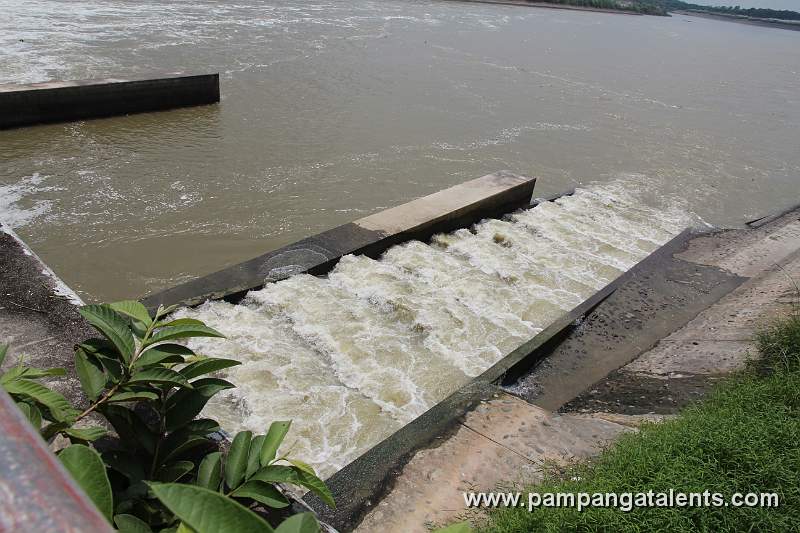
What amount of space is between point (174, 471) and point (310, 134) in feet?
30.4

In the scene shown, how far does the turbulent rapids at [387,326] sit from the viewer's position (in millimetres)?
3992

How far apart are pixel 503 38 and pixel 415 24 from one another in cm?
407

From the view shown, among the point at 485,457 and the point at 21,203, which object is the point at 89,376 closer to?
the point at 485,457

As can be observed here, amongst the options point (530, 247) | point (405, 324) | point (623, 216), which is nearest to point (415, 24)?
point (623, 216)

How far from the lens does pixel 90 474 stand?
104 cm

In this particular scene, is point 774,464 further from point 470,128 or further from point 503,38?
point 503,38

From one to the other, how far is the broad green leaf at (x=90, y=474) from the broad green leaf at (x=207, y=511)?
259mm

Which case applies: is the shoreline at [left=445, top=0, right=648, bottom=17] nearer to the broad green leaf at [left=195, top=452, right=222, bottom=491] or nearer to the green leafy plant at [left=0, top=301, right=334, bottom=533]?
the green leafy plant at [left=0, top=301, right=334, bottom=533]

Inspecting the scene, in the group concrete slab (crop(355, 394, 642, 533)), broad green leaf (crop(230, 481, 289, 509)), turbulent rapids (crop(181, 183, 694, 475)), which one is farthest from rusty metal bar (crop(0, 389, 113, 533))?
turbulent rapids (crop(181, 183, 694, 475))

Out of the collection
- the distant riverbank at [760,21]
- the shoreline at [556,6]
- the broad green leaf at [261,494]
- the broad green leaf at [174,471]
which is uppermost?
the distant riverbank at [760,21]

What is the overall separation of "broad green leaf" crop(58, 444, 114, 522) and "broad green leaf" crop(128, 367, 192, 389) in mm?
434

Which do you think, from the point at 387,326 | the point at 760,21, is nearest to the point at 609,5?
the point at 760,21

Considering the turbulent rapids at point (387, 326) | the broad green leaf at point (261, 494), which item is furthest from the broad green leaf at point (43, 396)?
the turbulent rapids at point (387, 326)

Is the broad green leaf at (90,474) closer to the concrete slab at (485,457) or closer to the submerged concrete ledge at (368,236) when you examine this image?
the concrete slab at (485,457)
